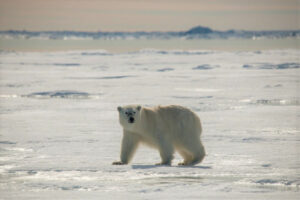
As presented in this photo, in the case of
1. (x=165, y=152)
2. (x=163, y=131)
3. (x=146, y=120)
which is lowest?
(x=165, y=152)

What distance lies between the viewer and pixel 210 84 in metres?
14.5

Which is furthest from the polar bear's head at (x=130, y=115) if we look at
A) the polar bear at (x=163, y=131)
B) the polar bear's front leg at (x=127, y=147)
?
the polar bear's front leg at (x=127, y=147)

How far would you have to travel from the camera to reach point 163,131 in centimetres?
469

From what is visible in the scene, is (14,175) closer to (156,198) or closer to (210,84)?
(156,198)

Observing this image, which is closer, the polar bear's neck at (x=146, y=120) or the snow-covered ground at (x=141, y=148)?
the snow-covered ground at (x=141, y=148)

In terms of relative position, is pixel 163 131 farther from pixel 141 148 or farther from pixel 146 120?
pixel 141 148

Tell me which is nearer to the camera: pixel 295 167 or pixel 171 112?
pixel 295 167

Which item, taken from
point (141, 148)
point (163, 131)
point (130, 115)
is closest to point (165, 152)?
point (163, 131)

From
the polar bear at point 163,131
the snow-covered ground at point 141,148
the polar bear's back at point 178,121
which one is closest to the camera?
the snow-covered ground at point 141,148

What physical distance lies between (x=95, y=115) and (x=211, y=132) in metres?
2.65

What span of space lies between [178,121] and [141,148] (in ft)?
4.52

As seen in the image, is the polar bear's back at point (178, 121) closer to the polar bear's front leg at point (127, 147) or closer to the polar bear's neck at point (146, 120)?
the polar bear's neck at point (146, 120)

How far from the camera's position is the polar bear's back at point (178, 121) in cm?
478

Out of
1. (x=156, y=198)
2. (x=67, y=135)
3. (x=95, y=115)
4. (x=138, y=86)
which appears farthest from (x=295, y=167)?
(x=138, y=86)
